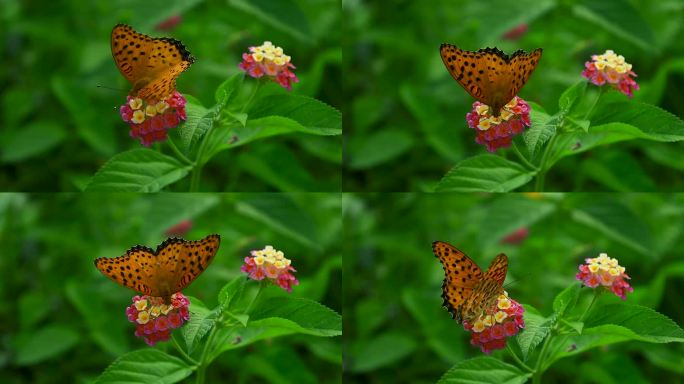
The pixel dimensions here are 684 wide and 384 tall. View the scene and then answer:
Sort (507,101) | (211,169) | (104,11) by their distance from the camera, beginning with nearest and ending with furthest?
1. (507,101)
2. (211,169)
3. (104,11)

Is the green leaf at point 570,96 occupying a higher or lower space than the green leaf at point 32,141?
higher

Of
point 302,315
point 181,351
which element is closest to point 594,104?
point 302,315

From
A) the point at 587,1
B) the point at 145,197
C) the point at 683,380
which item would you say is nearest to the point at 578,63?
the point at 587,1

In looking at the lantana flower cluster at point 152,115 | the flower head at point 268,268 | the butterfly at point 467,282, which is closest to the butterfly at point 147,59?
the lantana flower cluster at point 152,115

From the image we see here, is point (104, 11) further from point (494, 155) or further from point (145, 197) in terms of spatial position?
point (494, 155)

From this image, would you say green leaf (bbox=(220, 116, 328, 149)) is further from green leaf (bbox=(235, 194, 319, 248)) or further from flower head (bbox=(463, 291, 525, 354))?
flower head (bbox=(463, 291, 525, 354))

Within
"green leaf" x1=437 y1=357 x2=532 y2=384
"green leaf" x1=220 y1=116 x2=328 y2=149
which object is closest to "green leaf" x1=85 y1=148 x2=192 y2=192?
"green leaf" x1=220 y1=116 x2=328 y2=149

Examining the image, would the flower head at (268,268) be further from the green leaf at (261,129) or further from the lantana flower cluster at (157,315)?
the green leaf at (261,129)
